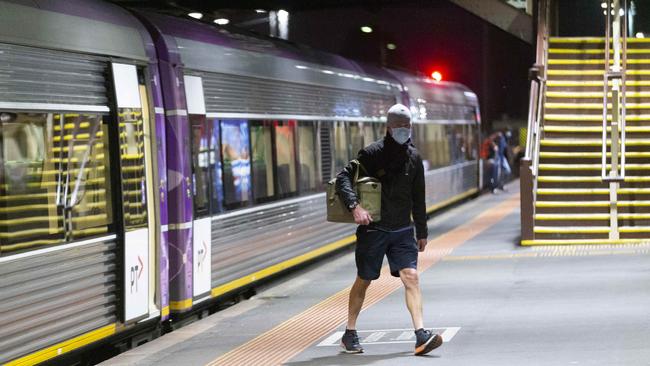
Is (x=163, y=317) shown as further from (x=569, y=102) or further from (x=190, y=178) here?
(x=569, y=102)

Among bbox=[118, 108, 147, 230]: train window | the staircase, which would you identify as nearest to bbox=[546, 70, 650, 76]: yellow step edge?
the staircase

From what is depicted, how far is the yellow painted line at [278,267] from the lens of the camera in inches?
465

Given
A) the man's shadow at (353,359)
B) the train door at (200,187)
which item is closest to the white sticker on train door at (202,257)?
the train door at (200,187)

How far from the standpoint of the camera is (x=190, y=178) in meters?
10.8

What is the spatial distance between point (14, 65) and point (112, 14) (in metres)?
1.98

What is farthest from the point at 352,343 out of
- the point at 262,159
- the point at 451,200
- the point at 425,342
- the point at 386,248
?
the point at 451,200

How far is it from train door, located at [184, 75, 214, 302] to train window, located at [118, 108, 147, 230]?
46.2 inches

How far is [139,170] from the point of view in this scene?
31.6 ft

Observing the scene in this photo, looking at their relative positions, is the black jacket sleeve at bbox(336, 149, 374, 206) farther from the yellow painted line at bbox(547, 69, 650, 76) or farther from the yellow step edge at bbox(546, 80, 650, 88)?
the yellow painted line at bbox(547, 69, 650, 76)

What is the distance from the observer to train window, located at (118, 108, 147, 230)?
30.7ft

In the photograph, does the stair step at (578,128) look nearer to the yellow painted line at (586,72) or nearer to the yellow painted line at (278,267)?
the yellow painted line at (586,72)

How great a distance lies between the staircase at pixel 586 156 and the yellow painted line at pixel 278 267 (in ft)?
8.34

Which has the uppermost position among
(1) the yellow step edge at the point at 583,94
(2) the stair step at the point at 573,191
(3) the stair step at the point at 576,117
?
(1) the yellow step edge at the point at 583,94

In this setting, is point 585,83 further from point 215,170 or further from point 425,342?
point 425,342
